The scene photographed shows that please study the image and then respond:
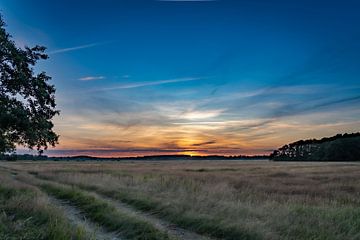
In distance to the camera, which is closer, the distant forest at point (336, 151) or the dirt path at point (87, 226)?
the dirt path at point (87, 226)

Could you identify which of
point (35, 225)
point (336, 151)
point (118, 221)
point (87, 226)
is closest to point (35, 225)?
point (35, 225)

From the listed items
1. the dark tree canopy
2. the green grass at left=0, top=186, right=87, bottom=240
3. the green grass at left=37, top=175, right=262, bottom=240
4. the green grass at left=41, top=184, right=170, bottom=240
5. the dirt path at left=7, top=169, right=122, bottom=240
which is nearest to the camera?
the green grass at left=0, top=186, right=87, bottom=240

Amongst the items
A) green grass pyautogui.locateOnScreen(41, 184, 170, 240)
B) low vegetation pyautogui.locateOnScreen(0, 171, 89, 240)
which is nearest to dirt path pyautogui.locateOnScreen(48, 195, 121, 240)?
green grass pyautogui.locateOnScreen(41, 184, 170, 240)

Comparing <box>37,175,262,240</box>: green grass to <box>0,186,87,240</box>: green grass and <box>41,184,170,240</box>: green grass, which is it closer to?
<box>41,184,170,240</box>: green grass

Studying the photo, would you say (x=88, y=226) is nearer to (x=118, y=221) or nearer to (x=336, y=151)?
(x=118, y=221)

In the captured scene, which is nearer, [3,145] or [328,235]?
[328,235]

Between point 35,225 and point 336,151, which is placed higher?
point 336,151

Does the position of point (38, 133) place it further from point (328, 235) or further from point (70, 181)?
point (328, 235)

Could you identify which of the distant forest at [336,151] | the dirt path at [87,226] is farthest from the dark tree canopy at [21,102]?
the distant forest at [336,151]

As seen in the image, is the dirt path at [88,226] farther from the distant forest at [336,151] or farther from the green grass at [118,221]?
the distant forest at [336,151]

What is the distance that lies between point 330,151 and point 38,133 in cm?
13221

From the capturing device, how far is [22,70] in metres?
19.3

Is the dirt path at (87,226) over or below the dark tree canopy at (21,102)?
below

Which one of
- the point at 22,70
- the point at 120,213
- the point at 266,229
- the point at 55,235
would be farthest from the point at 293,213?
the point at 22,70
